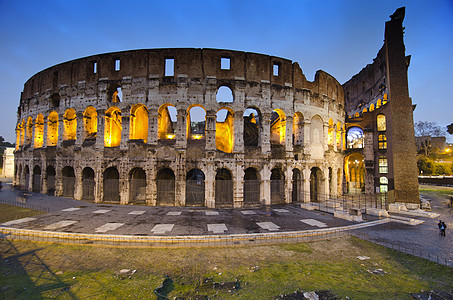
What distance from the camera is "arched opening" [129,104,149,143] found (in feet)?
55.2

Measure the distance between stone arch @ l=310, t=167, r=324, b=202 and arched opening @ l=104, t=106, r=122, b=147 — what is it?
19927mm

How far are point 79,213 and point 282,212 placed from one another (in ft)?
45.2

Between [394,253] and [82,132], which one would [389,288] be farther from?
[82,132]

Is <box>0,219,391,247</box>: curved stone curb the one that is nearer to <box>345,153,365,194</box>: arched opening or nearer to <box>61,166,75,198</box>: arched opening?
<box>61,166,75,198</box>: arched opening

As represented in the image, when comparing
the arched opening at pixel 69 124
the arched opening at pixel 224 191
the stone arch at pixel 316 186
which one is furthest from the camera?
the stone arch at pixel 316 186

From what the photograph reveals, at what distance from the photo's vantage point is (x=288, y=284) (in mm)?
5609

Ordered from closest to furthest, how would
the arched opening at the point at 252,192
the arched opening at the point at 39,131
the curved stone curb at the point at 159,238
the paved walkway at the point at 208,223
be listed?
the curved stone curb at the point at 159,238 → the paved walkway at the point at 208,223 → the arched opening at the point at 252,192 → the arched opening at the point at 39,131

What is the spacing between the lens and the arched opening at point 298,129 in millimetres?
18781

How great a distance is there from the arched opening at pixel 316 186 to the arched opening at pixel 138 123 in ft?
55.9

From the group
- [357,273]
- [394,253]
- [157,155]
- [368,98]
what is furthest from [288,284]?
[368,98]

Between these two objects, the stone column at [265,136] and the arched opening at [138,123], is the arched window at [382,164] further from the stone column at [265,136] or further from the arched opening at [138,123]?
the arched opening at [138,123]

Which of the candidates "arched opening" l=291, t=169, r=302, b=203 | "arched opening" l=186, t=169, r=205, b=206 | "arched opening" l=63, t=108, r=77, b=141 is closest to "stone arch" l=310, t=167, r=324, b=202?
"arched opening" l=291, t=169, r=302, b=203

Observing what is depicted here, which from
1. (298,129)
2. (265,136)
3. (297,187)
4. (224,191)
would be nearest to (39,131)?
(224,191)

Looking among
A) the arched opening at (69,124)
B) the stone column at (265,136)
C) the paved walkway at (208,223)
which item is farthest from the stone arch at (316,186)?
the arched opening at (69,124)
